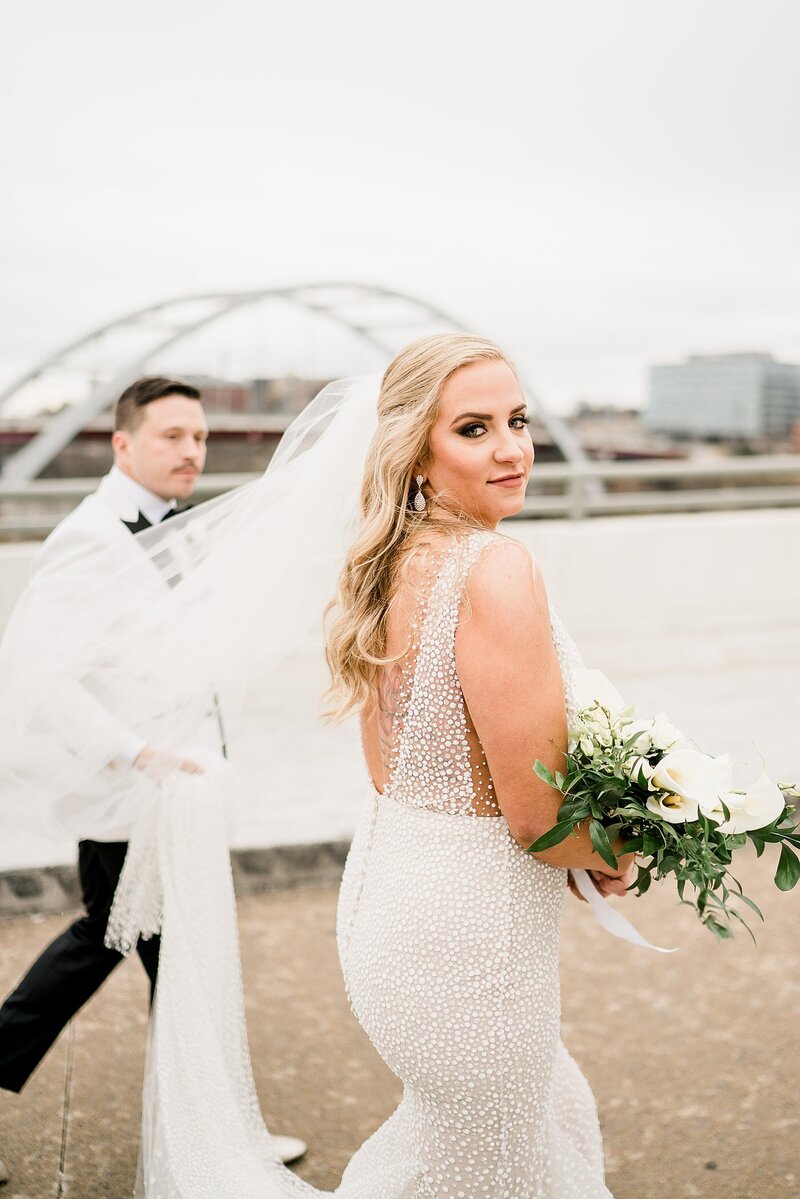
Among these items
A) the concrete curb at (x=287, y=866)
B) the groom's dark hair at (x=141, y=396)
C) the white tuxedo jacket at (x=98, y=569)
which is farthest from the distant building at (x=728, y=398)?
the white tuxedo jacket at (x=98, y=569)

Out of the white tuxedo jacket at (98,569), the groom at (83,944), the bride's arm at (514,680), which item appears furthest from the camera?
the groom at (83,944)

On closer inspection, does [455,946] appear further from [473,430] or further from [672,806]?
[473,430]

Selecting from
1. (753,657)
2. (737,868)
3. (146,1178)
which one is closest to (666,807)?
(146,1178)

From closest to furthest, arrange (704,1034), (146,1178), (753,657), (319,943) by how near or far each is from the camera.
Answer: (146,1178) < (704,1034) < (319,943) < (753,657)

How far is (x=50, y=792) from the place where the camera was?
2.99 metres

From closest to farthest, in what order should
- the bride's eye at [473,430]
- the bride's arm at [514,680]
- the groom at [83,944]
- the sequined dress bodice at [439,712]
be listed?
the bride's arm at [514,680] < the sequined dress bodice at [439,712] < the bride's eye at [473,430] < the groom at [83,944]

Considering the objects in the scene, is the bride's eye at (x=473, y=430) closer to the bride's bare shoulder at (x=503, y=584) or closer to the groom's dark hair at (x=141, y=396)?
the bride's bare shoulder at (x=503, y=584)

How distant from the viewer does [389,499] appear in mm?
2176

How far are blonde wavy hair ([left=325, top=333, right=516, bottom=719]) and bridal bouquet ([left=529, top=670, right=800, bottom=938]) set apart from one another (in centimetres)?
40

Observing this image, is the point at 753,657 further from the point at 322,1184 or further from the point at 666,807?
the point at 666,807

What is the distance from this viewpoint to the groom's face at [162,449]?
338 centimetres

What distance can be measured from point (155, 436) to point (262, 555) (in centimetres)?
80

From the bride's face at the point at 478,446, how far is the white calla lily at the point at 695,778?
0.54 metres

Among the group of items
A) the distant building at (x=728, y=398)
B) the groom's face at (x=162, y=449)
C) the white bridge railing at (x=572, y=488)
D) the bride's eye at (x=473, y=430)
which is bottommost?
the distant building at (x=728, y=398)
